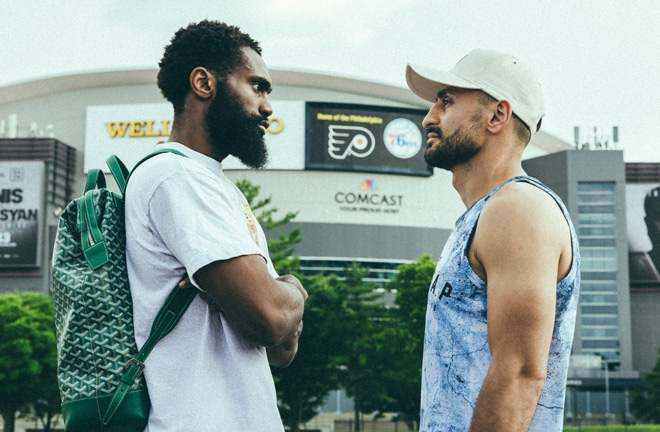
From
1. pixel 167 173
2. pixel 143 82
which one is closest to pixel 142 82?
pixel 143 82

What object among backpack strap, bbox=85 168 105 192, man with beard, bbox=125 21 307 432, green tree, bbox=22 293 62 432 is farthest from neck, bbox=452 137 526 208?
green tree, bbox=22 293 62 432

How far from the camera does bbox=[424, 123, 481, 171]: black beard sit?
8.98ft

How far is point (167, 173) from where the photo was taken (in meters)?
2.38

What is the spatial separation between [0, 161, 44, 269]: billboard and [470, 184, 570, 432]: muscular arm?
231ft

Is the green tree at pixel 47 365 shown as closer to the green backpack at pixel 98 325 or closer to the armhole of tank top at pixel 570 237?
the green backpack at pixel 98 325

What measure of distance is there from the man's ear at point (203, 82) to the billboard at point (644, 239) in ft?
257

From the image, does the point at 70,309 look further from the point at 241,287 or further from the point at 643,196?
the point at 643,196

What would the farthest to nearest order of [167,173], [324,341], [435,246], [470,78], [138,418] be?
[435,246] → [324,341] → [470,78] → [167,173] → [138,418]

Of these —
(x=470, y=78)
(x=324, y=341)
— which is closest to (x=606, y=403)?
(x=324, y=341)

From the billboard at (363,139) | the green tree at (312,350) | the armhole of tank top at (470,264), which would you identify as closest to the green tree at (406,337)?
the green tree at (312,350)

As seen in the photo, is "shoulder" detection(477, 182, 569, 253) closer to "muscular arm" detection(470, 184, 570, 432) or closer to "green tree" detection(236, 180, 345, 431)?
"muscular arm" detection(470, 184, 570, 432)

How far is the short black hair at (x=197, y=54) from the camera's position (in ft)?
8.80

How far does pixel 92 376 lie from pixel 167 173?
23.4 inches

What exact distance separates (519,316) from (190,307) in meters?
0.91
